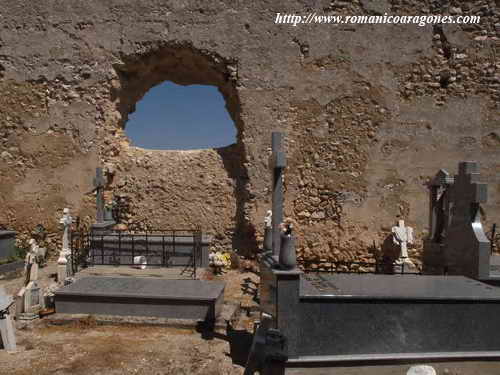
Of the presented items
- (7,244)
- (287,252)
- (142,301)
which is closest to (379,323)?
(287,252)

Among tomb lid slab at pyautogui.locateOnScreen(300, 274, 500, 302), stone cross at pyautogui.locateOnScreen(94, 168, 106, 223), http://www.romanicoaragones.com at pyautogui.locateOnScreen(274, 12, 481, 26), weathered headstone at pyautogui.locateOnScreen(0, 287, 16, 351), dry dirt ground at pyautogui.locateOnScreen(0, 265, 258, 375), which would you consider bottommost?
dry dirt ground at pyautogui.locateOnScreen(0, 265, 258, 375)

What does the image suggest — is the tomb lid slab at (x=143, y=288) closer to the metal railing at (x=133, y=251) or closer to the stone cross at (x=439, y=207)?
the metal railing at (x=133, y=251)

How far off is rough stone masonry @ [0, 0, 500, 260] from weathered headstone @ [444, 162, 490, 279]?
137 inches

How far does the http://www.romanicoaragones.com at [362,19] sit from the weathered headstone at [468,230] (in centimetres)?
521

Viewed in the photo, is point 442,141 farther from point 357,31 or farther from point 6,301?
point 6,301

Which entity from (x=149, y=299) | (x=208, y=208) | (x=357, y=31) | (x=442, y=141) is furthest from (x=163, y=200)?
(x=442, y=141)

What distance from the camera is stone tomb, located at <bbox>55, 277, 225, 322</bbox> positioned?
18.3ft

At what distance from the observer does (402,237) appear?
8500 millimetres

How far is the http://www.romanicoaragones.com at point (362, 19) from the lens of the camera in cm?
905

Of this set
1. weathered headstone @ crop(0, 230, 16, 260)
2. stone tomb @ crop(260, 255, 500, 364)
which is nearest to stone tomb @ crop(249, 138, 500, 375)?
stone tomb @ crop(260, 255, 500, 364)

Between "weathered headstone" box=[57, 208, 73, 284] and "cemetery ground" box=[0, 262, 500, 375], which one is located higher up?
"weathered headstone" box=[57, 208, 73, 284]

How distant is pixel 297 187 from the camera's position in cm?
Answer: 942

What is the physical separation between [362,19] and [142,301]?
26.4ft

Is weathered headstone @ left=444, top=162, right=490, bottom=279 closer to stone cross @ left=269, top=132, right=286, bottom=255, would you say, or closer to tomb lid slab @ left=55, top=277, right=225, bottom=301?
stone cross @ left=269, top=132, right=286, bottom=255
